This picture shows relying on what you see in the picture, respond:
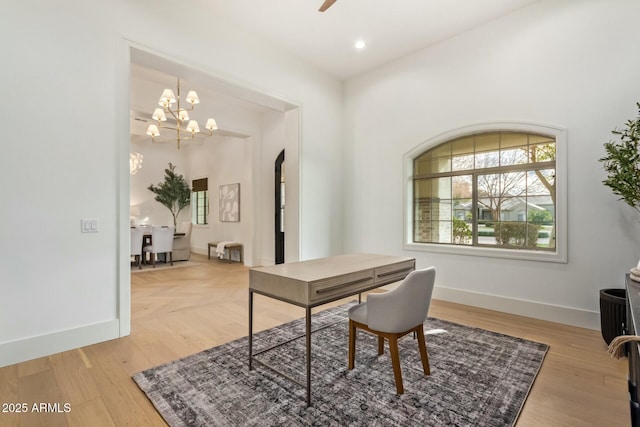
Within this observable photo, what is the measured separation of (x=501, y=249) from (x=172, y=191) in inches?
349

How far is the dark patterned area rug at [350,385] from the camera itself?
1.78 meters

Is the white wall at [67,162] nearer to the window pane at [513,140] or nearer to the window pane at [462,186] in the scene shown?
the window pane at [462,186]

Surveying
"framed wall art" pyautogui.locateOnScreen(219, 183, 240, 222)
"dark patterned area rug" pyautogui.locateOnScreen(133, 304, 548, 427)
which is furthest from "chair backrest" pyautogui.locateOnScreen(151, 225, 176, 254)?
"dark patterned area rug" pyautogui.locateOnScreen(133, 304, 548, 427)

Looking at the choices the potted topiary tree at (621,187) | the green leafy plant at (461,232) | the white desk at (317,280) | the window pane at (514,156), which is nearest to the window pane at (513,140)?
the window pane at (514,156)

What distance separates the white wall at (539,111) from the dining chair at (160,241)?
467cm

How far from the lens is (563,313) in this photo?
3324mm

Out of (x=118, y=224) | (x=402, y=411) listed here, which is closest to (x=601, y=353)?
(x=402, y=411)

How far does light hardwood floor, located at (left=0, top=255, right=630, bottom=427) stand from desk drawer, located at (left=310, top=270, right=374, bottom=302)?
1.13 m

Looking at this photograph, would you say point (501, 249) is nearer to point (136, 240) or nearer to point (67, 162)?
point (67, 162)

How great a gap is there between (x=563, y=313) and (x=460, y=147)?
231cm

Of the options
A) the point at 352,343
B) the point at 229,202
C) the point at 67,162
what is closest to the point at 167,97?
the point at 67,162

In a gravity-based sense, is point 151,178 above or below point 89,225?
above

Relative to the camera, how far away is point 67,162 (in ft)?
8.74

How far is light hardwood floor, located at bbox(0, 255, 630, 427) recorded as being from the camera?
1.81 meters
